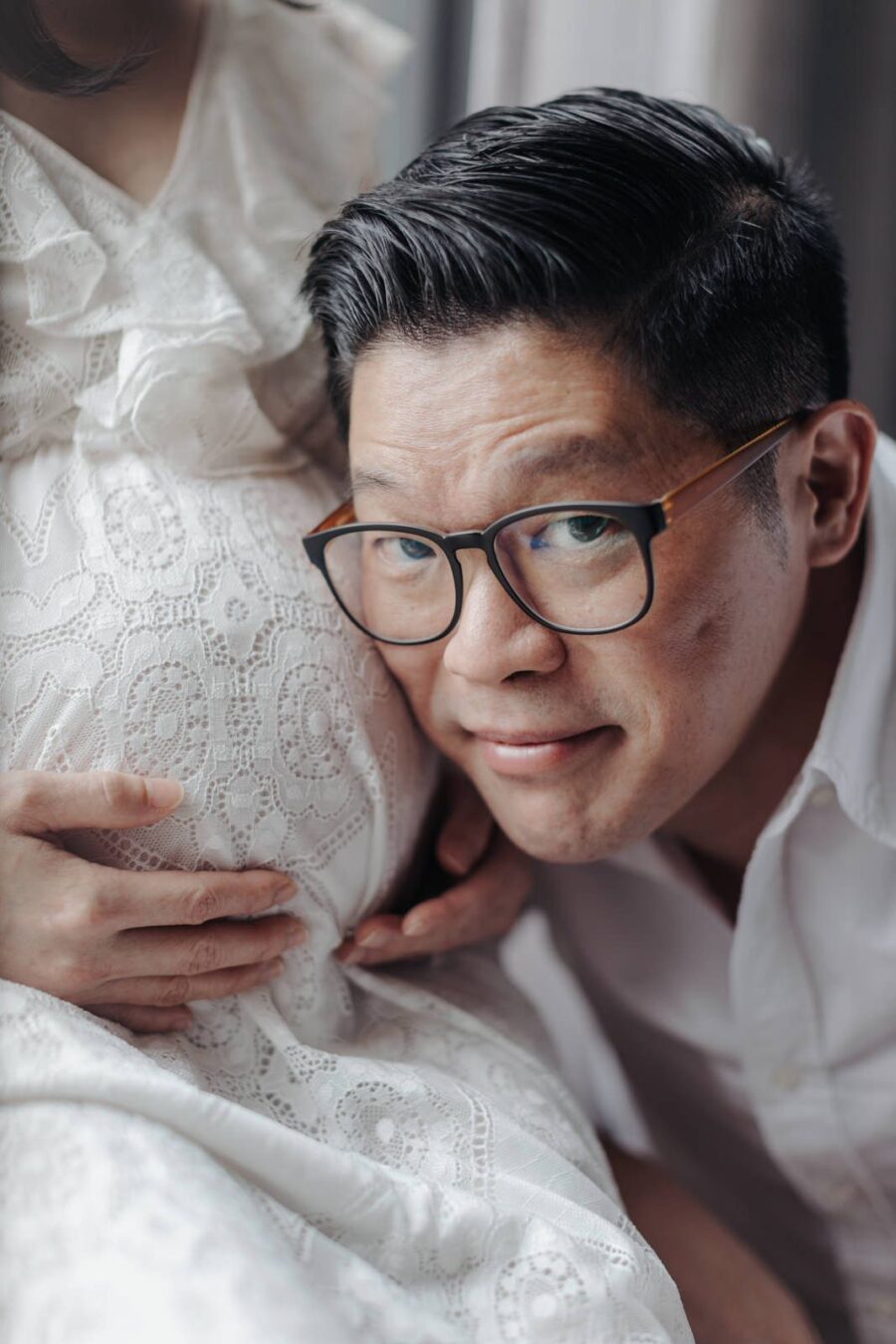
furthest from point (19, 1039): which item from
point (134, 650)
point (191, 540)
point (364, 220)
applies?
point (364, 220)

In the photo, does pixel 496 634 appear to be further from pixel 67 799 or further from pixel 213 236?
pixel 213 236

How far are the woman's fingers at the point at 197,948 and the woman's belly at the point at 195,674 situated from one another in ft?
0.15

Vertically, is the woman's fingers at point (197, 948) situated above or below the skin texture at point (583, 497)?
below

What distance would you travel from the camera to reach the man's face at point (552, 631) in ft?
2.75

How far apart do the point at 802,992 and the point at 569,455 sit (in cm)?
60

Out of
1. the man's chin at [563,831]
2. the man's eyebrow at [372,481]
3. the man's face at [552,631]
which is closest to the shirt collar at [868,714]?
the man's face at [552,631]

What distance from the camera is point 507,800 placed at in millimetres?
981

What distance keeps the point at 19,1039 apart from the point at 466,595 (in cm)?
43

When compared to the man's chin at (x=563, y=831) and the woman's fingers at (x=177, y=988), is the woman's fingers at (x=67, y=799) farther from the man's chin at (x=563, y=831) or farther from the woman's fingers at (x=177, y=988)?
the man's chin at (x=563, y=831)

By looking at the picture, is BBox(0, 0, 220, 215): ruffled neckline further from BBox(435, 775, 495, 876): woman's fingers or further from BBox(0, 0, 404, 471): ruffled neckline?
BBox(435, 775, 495, 876): woman's fingers

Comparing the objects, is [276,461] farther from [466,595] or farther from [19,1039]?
[19,1039]

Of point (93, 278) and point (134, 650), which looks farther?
point (93, 278)

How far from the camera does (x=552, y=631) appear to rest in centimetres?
88

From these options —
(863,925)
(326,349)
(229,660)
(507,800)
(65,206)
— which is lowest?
(863,925)
